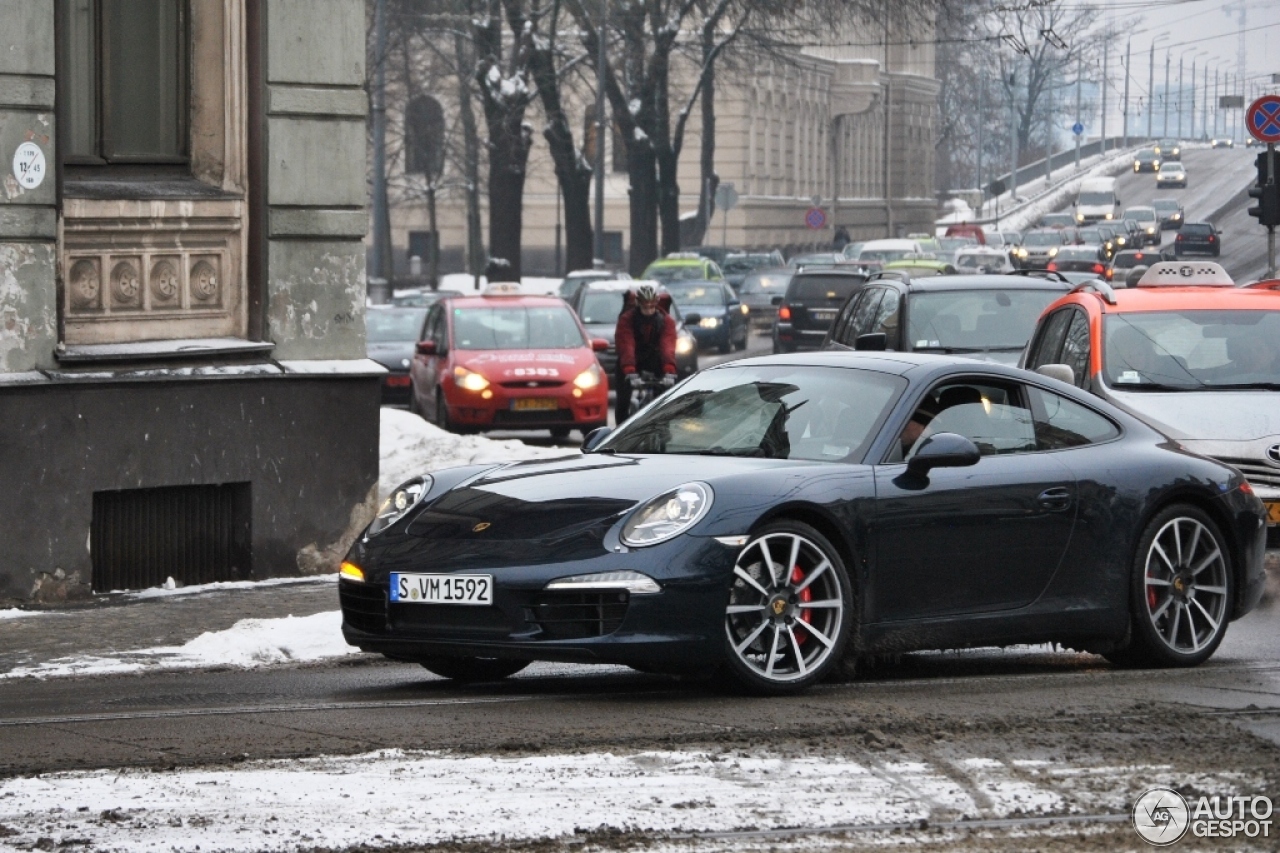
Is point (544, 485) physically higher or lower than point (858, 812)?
higher

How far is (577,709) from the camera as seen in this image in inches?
293

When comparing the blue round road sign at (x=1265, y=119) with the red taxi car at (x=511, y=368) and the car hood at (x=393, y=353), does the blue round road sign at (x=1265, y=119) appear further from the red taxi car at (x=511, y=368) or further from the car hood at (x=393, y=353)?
the car hood at (x=393, y=353)

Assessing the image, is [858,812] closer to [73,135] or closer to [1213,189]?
[73,135]

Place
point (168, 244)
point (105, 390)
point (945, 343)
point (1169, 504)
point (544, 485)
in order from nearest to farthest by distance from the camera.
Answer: point (544, 485), point (1169, 504), point (105, 390), point (168, 244), point (945, 343)

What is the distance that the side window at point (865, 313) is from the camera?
18.5m

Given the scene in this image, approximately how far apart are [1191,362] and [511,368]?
11.0 metres

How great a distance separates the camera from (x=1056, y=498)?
334 inches

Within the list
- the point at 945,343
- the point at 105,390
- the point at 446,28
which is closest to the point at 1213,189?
the point at 446,28

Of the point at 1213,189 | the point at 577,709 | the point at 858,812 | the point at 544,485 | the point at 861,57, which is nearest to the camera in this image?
the point at 858,812

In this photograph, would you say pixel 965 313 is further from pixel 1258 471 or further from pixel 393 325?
pixel 393 325

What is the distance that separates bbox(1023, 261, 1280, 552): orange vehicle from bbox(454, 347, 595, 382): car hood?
9.30 metres

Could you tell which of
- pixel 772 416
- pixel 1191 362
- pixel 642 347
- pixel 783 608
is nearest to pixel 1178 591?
pixel 772 416

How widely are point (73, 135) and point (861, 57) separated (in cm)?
8744

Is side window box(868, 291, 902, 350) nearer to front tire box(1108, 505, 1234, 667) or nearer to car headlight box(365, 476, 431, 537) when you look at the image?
front tire box(1108, 505, 1234, 667)
